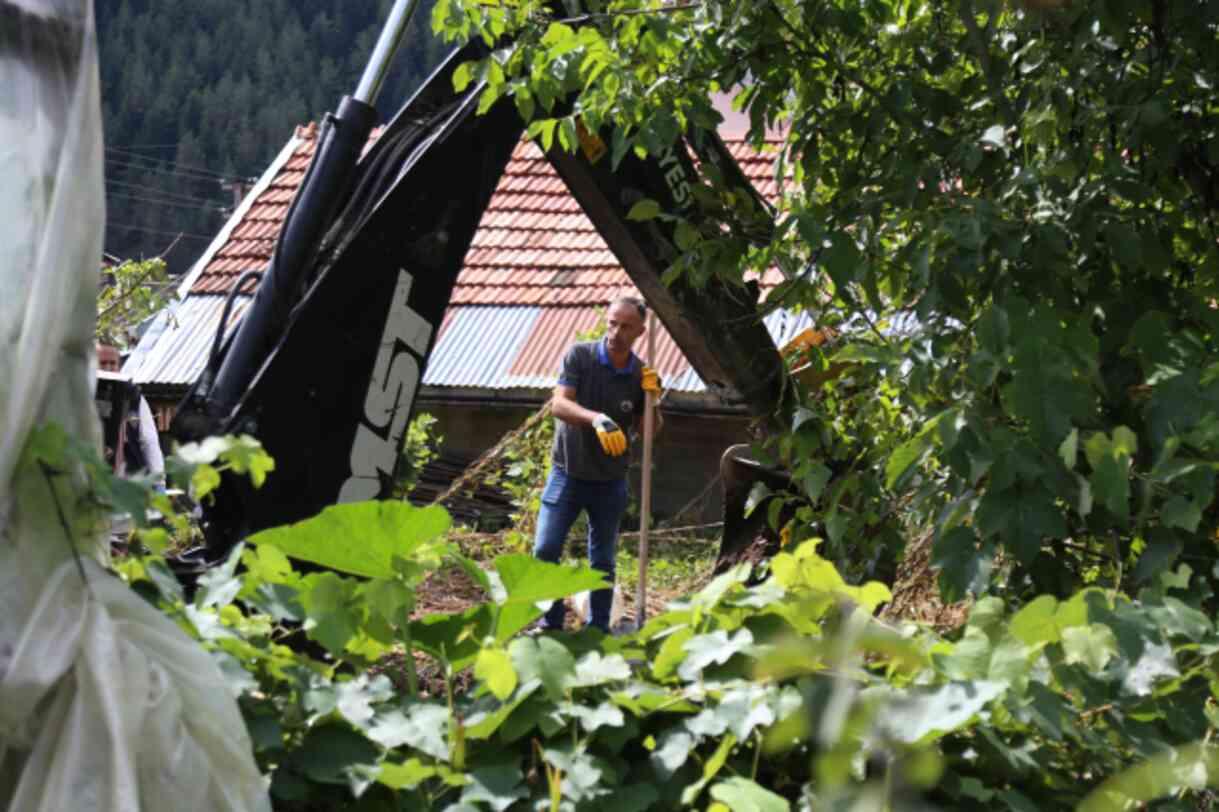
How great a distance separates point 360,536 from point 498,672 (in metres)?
0.25

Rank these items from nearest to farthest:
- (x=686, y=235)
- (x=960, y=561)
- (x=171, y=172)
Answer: (x=960, y=561), (x=686, y=235), (x=171, y=172)

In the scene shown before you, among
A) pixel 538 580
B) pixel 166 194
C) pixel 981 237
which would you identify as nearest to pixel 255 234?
pixel 981 237

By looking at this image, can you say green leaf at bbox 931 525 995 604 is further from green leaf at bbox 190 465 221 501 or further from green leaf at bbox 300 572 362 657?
green leaf at bbox 190 465 221 501

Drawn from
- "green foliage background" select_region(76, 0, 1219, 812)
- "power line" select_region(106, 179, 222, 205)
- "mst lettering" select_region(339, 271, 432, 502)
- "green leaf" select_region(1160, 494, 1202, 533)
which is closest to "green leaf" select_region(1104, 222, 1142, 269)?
"green foliage background" select_region(76, 0, 1219, 812)

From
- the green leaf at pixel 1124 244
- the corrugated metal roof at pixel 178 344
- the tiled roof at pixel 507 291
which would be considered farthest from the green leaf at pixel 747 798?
the corrugated metal roof at pixel 178 344

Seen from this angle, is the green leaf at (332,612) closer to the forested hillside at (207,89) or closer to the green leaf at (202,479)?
the green leaf at (202,479)

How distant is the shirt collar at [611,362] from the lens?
23.2 ft

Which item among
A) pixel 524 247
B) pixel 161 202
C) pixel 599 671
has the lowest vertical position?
pixel 599 671

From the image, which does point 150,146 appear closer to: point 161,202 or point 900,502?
point 161,202

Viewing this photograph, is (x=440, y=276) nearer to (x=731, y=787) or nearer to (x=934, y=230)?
(x=934, y=230)

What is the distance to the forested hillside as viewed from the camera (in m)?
40.6

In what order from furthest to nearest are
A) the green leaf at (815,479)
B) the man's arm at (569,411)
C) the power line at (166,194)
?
1. the power line at (166,194)
2. the man's arm at (569,411)
3. the green leaf at (815,479)

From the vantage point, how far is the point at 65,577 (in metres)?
1.50

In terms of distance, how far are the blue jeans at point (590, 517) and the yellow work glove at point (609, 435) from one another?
46 centimetres
